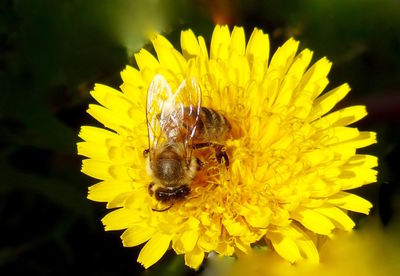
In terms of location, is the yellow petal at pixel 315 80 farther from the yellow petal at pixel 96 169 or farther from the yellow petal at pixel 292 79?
the yellow petal at pixel 96 169

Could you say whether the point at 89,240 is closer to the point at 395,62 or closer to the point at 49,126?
the point at 49,126

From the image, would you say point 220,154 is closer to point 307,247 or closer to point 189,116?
point 189,116

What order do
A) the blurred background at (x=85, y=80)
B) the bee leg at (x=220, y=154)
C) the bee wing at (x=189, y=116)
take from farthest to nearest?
the blurred background at (x=85, y=80)
the bee leg at (x=220, y=154)
the bee wing at (x=189, y=116)

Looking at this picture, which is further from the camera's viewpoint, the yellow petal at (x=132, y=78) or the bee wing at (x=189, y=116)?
the yellow petal at (x=132, y=78)

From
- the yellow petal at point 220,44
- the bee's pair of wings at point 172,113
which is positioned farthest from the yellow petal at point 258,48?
the bee's pair of wings at point 172,113

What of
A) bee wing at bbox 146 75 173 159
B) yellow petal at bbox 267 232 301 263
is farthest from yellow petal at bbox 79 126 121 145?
yellow petal at bbox 267 232 301 263

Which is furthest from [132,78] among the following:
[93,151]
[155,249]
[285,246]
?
[285,246]
